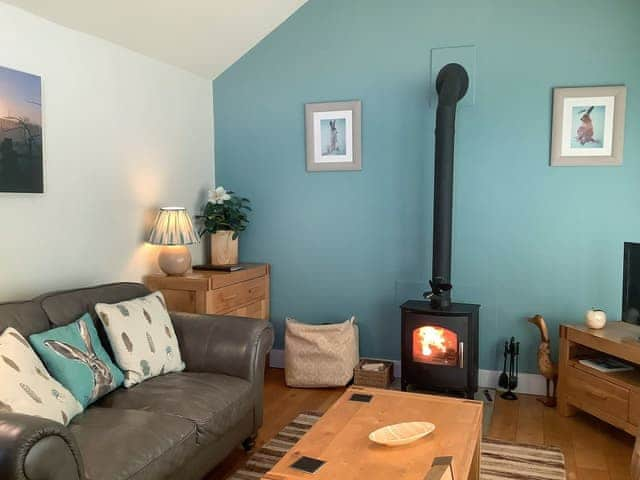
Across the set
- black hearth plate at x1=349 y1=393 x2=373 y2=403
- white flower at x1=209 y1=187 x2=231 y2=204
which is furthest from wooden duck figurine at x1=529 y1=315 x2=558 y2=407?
white flower at x1=209 y1=187 x2=231 y2=204

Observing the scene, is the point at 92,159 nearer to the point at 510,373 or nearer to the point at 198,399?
the point at 198,399

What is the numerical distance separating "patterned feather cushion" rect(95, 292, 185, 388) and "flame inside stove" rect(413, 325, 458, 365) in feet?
4.75

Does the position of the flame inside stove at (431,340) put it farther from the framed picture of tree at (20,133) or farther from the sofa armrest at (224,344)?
the framed picture of tree at (20,133)

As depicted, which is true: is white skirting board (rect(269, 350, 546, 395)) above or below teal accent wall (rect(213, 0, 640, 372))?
below

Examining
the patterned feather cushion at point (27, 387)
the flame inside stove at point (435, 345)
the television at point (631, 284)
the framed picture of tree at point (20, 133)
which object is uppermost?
the framed picture of tree at point (20, 133)

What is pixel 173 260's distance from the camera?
356cm

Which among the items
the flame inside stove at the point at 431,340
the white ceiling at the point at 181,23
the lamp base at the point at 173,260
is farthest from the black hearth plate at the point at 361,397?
the white ceiling at the point at 181,23

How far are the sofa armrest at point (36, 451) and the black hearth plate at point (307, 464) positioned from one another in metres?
0.64

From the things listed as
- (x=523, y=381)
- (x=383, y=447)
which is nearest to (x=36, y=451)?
(x=383, y=447)

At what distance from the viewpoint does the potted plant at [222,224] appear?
4008 millimetres

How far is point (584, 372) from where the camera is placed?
3180mm

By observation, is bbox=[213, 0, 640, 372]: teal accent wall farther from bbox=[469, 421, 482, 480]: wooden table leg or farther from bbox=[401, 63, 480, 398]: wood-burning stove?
bbox=[469, 421, 482, 480]: wooden table leg

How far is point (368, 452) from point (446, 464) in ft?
0.85

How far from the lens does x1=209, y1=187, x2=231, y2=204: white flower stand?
400cm
